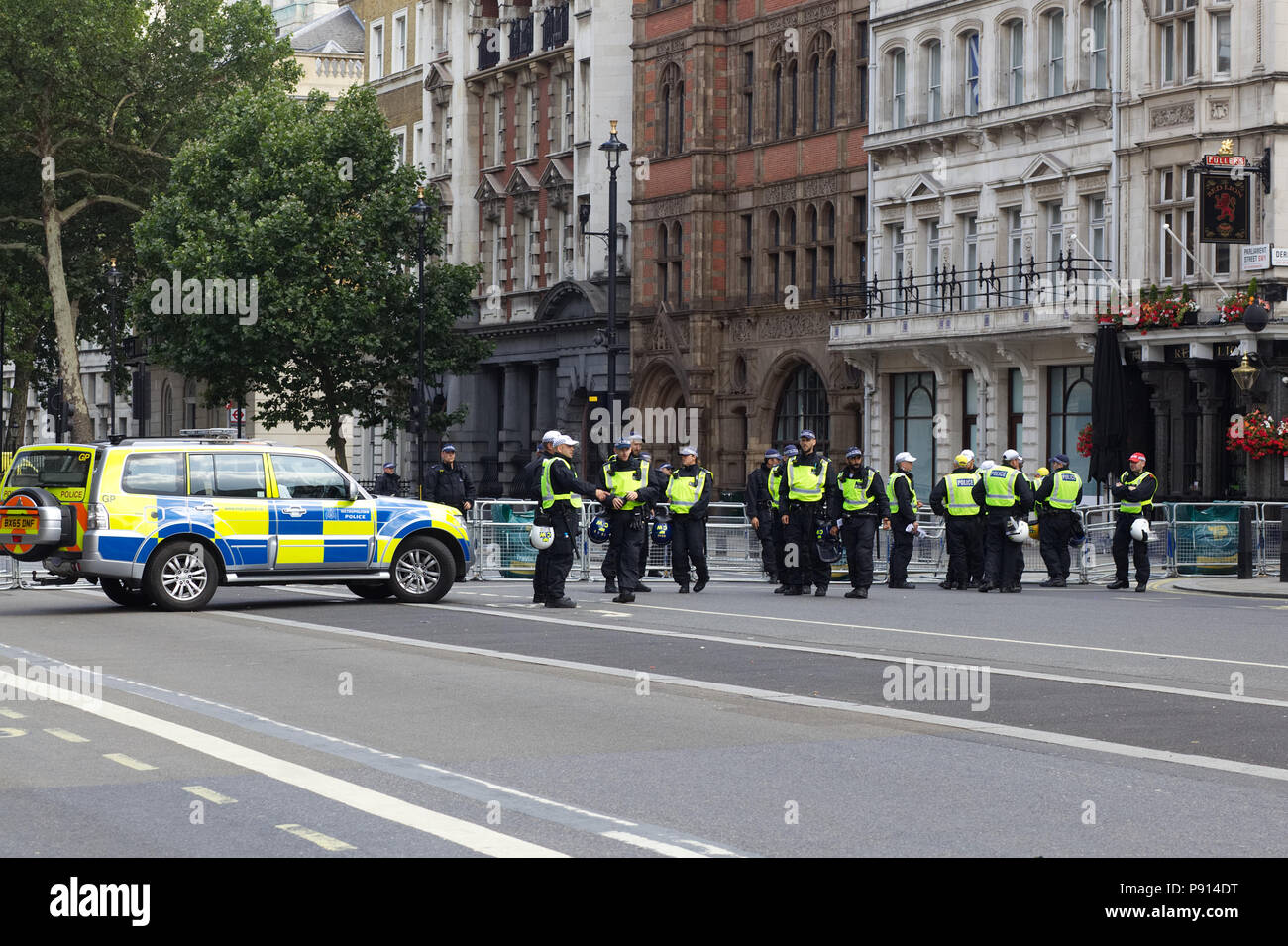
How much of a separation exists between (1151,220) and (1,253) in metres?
38.5

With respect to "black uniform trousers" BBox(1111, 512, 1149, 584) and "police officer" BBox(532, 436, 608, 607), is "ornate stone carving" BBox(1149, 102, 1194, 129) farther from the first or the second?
"police officer" BBox(532, 436, 608, 607)

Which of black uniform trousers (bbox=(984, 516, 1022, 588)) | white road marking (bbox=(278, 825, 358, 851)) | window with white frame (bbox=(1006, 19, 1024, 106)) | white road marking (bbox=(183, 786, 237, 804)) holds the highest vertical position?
window with white frame (bbox=(1006, 19, 1024, 106))

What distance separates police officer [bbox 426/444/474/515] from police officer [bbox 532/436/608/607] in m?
7.22

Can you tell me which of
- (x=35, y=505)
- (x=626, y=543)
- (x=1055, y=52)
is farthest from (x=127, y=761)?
(x=1055, y=52)

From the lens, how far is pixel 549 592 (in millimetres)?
23406

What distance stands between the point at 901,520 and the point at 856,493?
1.95 metres

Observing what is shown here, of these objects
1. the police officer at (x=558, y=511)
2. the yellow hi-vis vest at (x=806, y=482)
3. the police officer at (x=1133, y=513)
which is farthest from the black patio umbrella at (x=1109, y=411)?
the police officer at (x=558, y=511)

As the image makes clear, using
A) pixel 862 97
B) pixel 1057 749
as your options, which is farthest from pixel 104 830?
pixel 862 97

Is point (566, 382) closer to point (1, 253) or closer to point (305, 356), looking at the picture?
point (305, 356)

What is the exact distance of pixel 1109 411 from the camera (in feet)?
129

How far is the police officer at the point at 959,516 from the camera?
1117 inches

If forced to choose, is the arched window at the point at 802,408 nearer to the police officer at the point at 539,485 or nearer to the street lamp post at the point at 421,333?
the street lamp post at the point at 421,333

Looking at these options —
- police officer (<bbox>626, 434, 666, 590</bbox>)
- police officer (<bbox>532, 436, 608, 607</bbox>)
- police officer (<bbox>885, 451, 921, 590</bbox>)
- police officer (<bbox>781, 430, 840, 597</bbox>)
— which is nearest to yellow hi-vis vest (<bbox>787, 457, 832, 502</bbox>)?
police officer (<bbox>781, 430, 840, 597</bbox>)

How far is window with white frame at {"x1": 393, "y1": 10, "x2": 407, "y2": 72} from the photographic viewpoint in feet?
230
